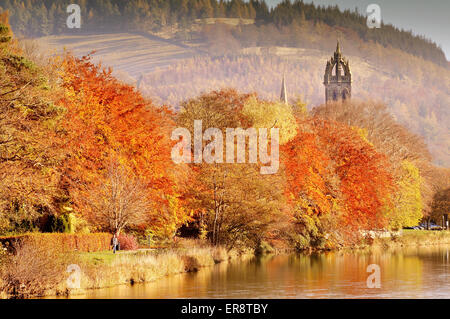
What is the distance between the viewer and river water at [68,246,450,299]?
30344 millimetres

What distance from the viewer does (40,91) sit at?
3147 centimetres

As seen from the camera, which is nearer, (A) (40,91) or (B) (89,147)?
(A) (40,91)

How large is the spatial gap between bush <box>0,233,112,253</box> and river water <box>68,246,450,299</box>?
12.0 ft

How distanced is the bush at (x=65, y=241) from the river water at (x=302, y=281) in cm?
366

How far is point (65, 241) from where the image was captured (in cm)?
3384

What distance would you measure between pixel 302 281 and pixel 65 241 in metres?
11.2

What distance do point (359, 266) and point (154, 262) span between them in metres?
13.5

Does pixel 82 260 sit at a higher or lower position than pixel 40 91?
lower

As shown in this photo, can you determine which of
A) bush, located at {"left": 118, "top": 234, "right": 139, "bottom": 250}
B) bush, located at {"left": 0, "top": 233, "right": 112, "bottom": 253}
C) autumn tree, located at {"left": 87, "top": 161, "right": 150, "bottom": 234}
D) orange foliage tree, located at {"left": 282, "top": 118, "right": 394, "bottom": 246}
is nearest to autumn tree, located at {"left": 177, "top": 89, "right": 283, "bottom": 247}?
orange foliage tree, located at {"left": 282, "top": 118, "right": 394, "bottom": 246}

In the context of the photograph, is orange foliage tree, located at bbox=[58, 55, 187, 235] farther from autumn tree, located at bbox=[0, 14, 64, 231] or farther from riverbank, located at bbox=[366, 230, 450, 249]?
riverbank, located at bbox=[366, 230, 450, 249]

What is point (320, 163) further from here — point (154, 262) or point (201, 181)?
point (154, 262)

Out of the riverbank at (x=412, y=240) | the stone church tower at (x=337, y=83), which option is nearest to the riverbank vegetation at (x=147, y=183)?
the riverbank at (x=412, y=240)

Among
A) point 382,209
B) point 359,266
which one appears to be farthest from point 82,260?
point 382,209

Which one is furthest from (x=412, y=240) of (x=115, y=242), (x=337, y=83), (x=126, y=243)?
(x=337, y=83)
